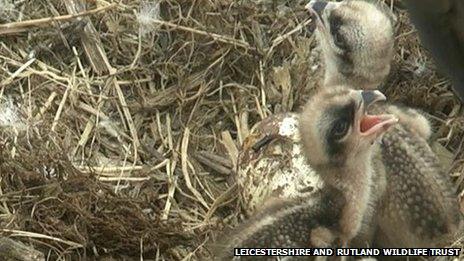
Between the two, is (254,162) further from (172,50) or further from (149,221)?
(172,50)

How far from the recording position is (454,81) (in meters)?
2.03

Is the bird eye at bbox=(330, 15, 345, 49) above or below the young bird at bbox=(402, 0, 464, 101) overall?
below

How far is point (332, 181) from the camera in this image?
2.41 m

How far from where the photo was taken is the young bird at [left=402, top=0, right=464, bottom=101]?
71.2 inches

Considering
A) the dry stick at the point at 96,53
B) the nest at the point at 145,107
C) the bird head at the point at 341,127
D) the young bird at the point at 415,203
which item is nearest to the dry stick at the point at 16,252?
the nest at the point at 145,107

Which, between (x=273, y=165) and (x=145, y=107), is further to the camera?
(x=145, y=107)

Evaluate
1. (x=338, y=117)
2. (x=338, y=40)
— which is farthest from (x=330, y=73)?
(x=338, y=117)

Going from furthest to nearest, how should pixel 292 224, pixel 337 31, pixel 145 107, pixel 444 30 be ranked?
pixel 145 107 → pixel 337 31 → pixel 292 224 → pixel 444 30

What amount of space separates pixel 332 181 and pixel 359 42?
448 mm

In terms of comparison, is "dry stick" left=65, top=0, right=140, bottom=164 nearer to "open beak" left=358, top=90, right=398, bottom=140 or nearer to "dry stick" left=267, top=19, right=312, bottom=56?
"dry stick" left=267, top=19, right=312, bottom=56

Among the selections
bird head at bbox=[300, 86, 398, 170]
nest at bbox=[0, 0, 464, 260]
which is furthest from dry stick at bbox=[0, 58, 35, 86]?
bird head at bbox=[300, 86, 398, 170]

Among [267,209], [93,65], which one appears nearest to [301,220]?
[267,209]

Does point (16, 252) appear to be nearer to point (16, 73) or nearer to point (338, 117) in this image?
point (16, 73)

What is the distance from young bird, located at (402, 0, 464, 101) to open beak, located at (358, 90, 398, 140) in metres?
0.37
